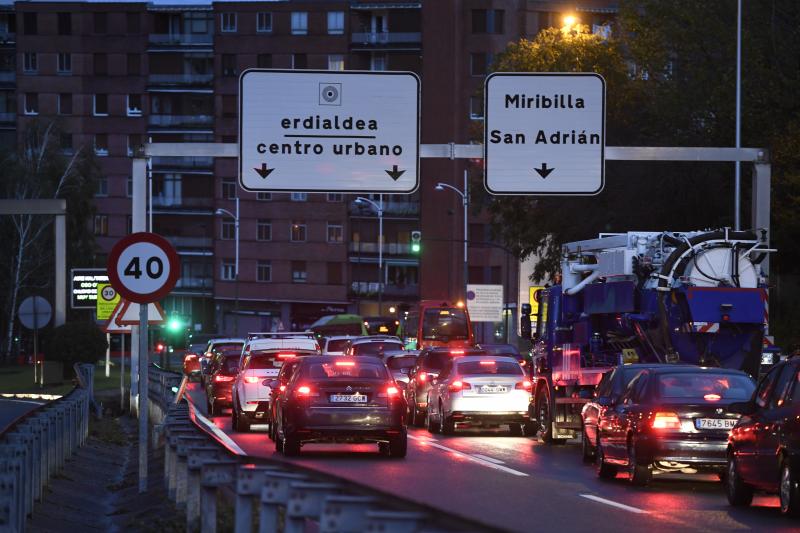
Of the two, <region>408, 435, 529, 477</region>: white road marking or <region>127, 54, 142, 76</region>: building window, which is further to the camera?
<region>127, 54, 142, 76</region>: building window

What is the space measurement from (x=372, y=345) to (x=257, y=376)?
13.9m

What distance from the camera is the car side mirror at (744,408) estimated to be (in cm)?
1806

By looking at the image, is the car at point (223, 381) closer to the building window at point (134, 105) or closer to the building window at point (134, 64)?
the building window at point (134, 64)

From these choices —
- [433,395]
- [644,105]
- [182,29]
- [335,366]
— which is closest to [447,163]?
[182,29]

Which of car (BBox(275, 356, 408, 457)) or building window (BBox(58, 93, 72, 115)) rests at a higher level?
building window (BBox(58, 93, 72, 115))

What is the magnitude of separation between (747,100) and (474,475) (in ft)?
108

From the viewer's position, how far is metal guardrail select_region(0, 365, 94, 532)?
485 inches

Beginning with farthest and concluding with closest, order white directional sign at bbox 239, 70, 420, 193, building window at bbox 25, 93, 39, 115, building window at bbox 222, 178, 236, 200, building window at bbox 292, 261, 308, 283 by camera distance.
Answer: building window at bbox 222, 178, 236, 200 < building window at bbox 25, 93, 39, 115 < building window at bbox 292, 261, 308, 283 < white directional sign at bbox 239, 70, 420, 193

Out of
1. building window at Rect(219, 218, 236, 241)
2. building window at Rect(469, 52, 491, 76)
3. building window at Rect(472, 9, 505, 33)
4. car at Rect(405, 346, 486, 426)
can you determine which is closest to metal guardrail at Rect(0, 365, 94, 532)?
car at Rect(405, 346, 486, 426)

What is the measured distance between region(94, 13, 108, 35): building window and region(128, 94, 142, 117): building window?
5.02 metres

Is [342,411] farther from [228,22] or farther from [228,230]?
[228,230]

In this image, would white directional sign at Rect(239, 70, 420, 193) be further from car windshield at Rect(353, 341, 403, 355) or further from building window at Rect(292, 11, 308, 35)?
building window at Rect(292, 11, 308, 35)

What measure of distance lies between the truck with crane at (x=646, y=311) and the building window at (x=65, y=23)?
97.7 m

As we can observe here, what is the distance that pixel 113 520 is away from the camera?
17.6 m
